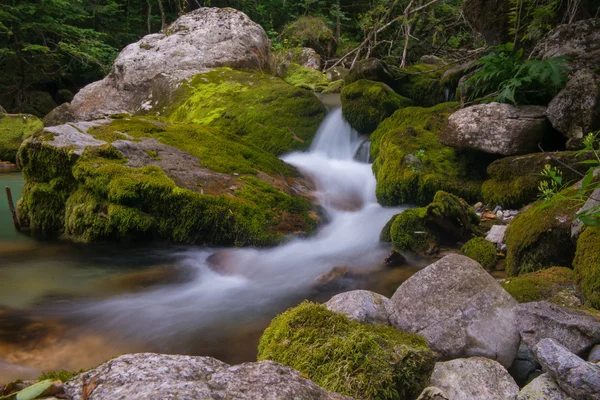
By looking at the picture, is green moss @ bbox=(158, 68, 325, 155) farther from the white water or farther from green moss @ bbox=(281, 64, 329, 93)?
green moss @ bbox=(281, 64, 329, 93)

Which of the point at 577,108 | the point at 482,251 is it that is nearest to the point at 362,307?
the point at 482,251

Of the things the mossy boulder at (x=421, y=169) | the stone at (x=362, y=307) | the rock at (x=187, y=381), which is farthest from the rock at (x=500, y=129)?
the rock at (x=187, y=381)

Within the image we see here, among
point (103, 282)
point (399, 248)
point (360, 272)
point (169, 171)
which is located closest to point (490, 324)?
Result: point (360, 272)

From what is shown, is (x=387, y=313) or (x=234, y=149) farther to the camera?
(x=234, y=149)

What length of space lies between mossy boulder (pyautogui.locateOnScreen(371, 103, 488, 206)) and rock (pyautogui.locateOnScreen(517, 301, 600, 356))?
363cm

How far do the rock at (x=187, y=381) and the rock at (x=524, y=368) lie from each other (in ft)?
6.44

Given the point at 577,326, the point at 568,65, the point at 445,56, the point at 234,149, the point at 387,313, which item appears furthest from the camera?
the point at 445,56

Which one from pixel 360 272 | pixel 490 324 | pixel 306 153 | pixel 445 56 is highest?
pixel 445 56

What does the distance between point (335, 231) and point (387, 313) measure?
3.35 m

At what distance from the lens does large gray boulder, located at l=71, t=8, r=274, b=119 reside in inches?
467

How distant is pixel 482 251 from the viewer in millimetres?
4848

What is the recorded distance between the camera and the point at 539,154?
18.2ft

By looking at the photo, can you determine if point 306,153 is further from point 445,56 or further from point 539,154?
point 445,56

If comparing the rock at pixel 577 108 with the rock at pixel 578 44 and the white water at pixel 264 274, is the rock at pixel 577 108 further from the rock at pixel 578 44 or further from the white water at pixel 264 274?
the white water at pixel 264 274
